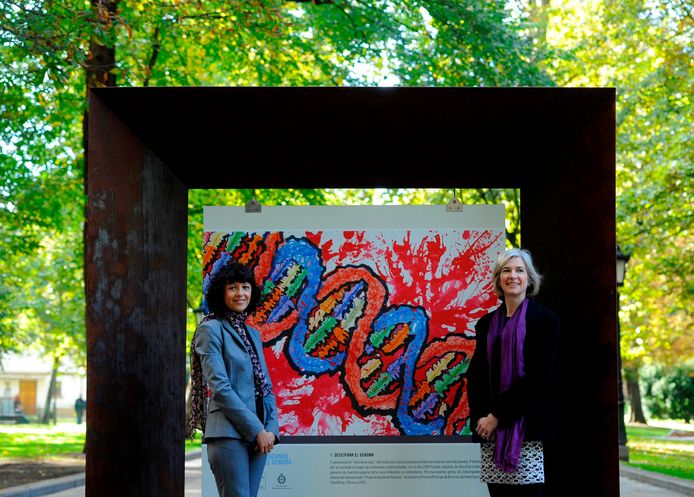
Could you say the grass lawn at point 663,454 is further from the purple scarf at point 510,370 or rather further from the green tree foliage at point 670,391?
the green tree foliage at point 670,391

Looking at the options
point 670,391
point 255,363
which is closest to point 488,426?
point 255,363

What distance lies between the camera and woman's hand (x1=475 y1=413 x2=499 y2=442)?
529cm

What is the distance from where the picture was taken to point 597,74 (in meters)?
24.6

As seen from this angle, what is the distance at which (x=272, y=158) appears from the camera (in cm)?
639

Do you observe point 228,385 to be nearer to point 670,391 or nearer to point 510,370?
point 510,370

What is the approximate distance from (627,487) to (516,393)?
395 inches

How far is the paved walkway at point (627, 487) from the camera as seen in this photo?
42.6ft

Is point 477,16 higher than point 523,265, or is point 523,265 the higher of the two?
point 477,16

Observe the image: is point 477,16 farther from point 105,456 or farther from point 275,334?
point 105,456

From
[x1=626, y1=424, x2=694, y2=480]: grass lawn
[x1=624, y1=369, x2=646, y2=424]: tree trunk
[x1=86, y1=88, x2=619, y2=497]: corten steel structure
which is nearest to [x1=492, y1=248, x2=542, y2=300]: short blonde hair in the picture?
[x1=86, y1=88, x2=619, y2=497]: corten steel structure

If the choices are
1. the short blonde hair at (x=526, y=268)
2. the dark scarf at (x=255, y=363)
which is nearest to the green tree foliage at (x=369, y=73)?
the dark scarf at (x=255, y=363)

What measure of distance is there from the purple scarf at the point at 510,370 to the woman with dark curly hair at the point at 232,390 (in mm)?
1162

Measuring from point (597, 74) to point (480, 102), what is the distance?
19.9 meters

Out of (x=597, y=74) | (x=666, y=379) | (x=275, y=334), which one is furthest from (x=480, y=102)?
(x=666, y=379)
